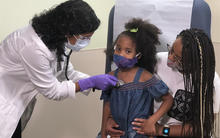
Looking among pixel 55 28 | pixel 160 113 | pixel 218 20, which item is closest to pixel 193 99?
pixel 160 113

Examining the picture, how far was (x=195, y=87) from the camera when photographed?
109 cm

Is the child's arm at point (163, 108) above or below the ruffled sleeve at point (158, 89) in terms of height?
below

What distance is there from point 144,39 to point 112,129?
0.45 meters

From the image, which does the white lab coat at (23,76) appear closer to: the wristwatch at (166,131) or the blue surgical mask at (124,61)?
the blue surgical mask at (124,61)

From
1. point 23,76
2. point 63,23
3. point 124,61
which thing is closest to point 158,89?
point 124,61

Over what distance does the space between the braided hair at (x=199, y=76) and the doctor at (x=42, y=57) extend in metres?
0.35

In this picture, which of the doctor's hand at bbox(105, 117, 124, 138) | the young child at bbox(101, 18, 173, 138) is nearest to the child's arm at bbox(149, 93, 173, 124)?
the young child at bbox(101, 18, 173, 138)

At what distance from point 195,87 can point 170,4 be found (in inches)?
20.5

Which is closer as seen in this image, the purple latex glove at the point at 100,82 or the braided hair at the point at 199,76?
the braided hair at the point at 199,76

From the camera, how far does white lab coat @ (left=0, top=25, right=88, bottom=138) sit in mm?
1230

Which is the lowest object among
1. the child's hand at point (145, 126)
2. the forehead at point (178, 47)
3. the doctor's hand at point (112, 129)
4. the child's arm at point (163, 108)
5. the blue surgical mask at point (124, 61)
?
the doctor's hand at point (112, 129)

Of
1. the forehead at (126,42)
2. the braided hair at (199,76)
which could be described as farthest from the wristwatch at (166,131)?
the forehead at (126,42)

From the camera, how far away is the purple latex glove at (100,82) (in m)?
1.25

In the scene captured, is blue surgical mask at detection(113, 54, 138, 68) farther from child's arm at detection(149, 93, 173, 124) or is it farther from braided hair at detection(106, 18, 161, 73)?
child's arm at detection(149, 93, 173, 124)
